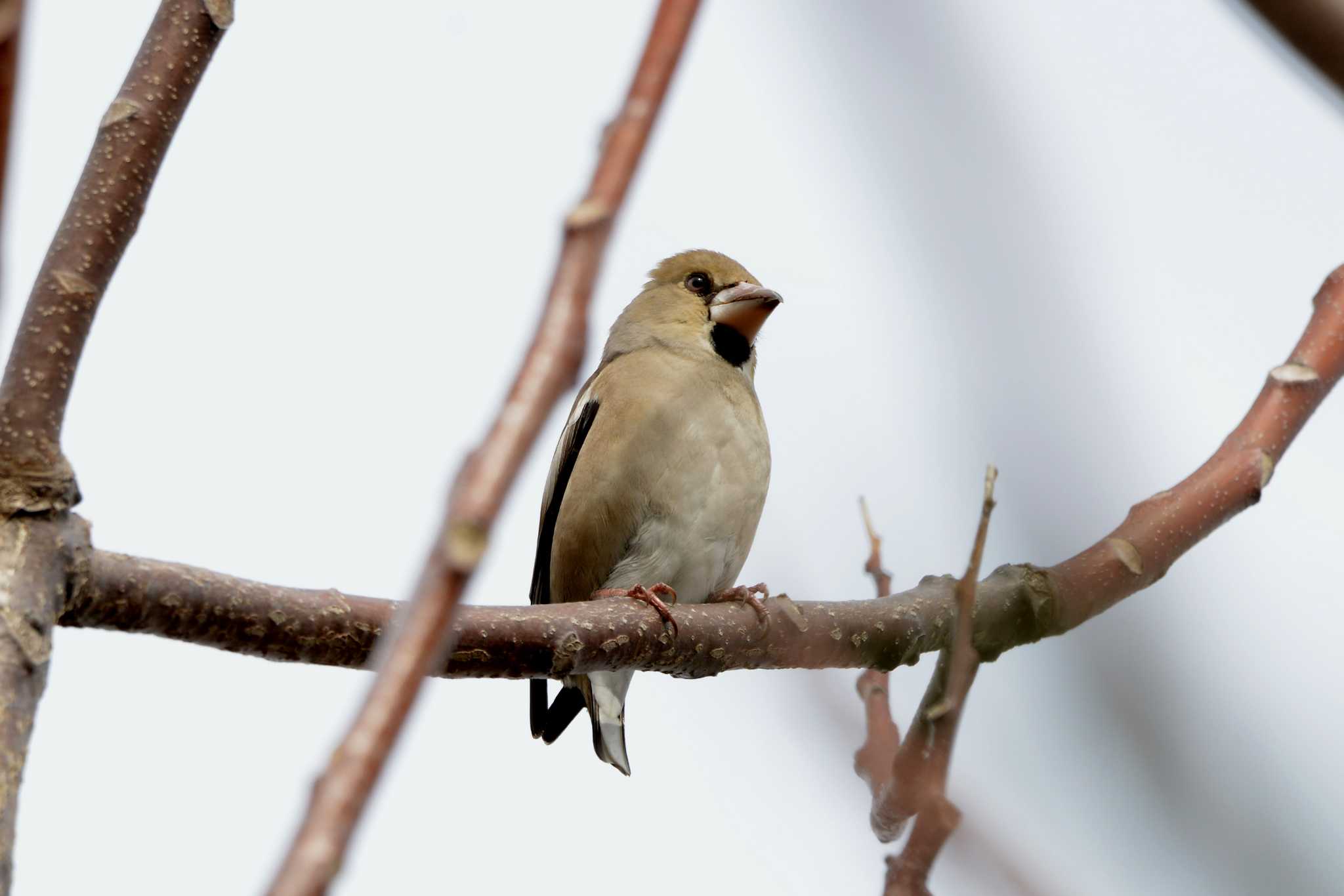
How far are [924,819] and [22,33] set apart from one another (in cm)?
82

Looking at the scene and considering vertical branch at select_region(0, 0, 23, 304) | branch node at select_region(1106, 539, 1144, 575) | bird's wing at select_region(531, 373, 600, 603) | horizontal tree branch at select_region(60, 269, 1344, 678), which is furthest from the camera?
bird's wing at select_region(531, 373, 600, 603)

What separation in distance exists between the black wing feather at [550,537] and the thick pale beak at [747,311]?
96 cm

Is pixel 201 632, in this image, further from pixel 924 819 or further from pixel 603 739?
pixel 603 739

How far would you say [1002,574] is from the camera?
1.56 meters

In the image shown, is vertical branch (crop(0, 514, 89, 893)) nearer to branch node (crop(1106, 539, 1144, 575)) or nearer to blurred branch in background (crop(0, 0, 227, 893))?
blurred branch in background (crop(0, 0, 227, 893))

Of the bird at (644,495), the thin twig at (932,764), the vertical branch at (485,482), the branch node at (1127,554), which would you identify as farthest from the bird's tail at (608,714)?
the vertical branch at (485,482)

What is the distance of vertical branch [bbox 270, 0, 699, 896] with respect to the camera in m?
0.82

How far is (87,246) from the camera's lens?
2.32 m

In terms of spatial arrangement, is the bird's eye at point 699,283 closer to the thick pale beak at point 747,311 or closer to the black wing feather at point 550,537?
the thick pale beak at point 747,311

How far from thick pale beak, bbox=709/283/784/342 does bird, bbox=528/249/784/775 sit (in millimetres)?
377

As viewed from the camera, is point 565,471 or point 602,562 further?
point 565,471

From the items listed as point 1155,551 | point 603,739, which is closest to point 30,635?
point 1155,551

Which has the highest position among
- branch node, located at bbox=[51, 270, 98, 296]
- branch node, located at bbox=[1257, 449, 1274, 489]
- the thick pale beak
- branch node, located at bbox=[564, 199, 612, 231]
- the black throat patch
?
the thick pale beak

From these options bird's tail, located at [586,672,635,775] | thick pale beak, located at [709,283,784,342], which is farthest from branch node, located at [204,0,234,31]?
thick pale beak, located at [709,283,784,342]
